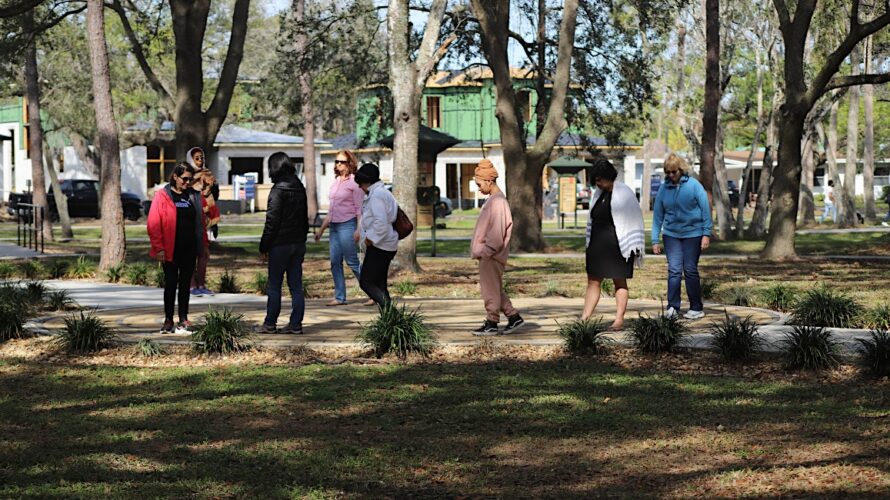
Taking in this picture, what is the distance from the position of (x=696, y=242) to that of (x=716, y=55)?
1661 centimetres

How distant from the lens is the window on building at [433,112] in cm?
6306

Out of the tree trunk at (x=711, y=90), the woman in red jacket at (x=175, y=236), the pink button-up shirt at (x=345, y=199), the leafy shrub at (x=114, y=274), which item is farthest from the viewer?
the tree trunk at (x=711, y=90)

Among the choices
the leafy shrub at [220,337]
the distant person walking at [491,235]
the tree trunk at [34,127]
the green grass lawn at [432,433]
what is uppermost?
the tree trunk at [34,127]

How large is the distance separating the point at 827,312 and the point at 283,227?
5.22 metres

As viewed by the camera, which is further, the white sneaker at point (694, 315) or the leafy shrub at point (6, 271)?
the leafy shrub at point (6, 271)

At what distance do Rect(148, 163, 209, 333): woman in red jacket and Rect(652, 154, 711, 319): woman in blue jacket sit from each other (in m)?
4.57

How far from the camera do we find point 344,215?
14.9 m

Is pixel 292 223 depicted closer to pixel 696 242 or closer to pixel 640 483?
pixel 696 242

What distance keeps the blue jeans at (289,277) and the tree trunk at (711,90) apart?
1813cm

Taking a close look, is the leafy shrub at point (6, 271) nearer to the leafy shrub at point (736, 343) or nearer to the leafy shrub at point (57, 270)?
the leafy shrub at point (57, 270)

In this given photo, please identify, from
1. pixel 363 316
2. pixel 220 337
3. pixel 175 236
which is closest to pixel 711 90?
pixel 363 316

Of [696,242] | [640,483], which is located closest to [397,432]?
[640,483]

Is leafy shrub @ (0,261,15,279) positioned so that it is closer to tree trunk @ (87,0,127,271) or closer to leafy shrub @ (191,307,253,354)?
tree trunk @ (87,0,127,271)

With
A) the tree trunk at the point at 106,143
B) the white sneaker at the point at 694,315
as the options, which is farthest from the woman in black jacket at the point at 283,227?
the tree trunk at the point at 106,143
